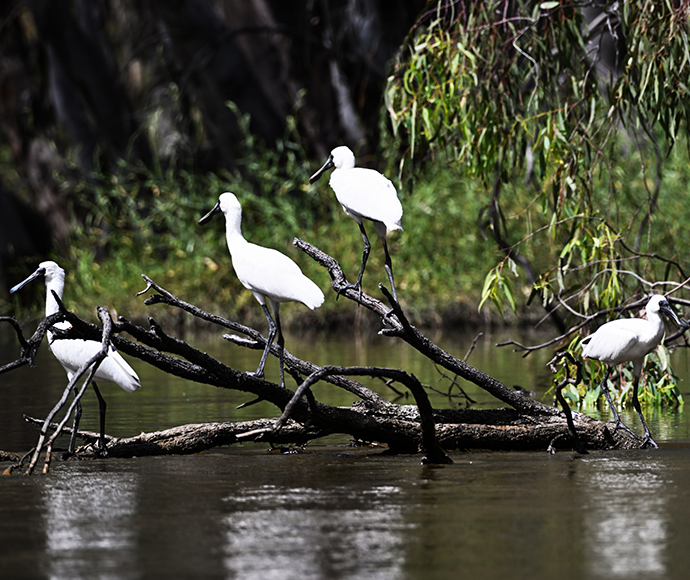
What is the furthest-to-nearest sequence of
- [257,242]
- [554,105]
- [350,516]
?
[257,242] → [554,105] → [350,516]

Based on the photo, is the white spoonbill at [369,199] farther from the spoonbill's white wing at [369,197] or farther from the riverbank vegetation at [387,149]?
the riverbank vegetation at [387,149]

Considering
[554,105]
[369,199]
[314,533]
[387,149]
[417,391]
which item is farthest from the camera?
[387,149]

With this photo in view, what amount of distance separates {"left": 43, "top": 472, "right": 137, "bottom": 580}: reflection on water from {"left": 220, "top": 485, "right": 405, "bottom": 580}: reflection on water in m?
0.34

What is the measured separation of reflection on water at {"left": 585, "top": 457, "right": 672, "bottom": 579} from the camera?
342 centimetres

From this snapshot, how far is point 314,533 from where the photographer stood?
3.88 meters

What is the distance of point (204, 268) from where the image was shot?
18.4 metres

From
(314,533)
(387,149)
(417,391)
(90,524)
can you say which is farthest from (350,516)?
(387,149)

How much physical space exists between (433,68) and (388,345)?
6.71 m

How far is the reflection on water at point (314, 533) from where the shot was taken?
3.43m

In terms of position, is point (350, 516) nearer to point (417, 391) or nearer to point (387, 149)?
point (417, 391)

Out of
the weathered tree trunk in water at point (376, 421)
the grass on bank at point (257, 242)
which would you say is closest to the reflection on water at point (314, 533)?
the weathered tree trunk in water at point (376, 421)

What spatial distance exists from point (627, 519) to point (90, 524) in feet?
6.00

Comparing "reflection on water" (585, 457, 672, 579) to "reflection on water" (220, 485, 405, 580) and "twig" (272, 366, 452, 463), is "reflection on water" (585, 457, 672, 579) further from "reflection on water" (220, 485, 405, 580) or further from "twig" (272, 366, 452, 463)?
"twig" (272, 366, 452, 463)

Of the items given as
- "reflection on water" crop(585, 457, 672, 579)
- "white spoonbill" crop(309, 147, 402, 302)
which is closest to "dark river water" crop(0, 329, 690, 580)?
"reflection on water" crop(585, 457, 672, 579)
